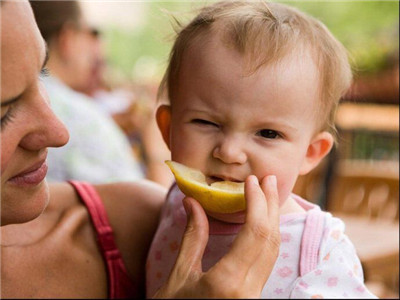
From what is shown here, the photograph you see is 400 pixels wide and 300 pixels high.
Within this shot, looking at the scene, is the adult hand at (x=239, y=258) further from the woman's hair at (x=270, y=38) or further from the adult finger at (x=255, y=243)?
the woman's hair at (x=270, y=38)

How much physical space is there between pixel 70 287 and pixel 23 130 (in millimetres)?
575

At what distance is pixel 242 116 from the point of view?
1169 mm

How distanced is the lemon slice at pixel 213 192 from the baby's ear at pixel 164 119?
222 millimetres

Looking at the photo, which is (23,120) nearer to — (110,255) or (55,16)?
(110,255)

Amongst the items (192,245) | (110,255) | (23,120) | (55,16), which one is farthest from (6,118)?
(55,16)

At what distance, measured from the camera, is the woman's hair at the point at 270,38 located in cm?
119

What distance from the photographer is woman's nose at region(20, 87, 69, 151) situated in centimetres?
104

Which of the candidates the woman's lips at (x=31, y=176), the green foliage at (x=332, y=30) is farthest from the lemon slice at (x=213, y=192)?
the green foliage at (x=332, y=30)

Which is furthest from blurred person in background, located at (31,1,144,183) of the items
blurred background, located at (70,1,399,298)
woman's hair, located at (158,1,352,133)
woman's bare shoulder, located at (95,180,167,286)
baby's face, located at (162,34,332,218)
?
baby's face, located at (162,34,332,218)

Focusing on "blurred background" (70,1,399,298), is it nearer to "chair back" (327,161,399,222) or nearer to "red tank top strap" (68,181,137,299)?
"chair back" (327,161,399,222)

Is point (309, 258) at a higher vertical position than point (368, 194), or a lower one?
higher

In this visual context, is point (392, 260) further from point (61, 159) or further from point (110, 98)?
point (110, 98)

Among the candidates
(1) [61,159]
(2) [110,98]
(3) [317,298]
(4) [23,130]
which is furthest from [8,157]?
(2) [110,98]

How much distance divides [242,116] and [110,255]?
544 millimetres
